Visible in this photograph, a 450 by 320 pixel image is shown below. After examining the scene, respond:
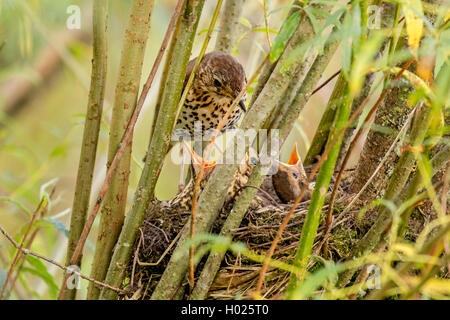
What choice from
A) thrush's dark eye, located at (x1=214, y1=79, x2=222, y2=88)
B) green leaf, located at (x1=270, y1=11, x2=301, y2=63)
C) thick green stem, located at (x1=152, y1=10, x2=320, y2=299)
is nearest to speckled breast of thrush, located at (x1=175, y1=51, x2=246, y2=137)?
thrush's dark eye, located at (x1=214, y1=79, x2=222, y2=88)

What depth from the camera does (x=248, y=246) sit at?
208 centimetres

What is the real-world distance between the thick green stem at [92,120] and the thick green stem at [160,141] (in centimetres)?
22

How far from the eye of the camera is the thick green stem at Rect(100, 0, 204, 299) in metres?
1.71

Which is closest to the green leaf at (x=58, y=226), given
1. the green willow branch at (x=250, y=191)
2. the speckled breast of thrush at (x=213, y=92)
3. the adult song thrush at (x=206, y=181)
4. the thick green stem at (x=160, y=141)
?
the thick green stem at (x=160, y=141)

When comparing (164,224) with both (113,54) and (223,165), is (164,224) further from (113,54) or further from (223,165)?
(113,54)

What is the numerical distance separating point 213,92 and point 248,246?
133 centimetres

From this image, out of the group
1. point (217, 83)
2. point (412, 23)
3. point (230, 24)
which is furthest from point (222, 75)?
point (412, 23)

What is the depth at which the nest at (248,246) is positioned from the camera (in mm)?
1938

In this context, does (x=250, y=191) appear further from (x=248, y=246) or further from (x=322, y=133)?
(x=322, y=133)

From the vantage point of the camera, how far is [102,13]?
6.38 ft

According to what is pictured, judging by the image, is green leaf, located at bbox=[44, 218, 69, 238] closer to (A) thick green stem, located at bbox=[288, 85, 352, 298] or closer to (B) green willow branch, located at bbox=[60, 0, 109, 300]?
(B) green willow branch, located at bbox=[60, 0, 109, 300]

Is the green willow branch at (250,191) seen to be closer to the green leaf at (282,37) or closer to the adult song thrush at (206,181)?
the green leaf at (282,37)

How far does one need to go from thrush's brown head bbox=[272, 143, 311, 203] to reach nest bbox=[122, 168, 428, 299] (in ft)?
0.63
